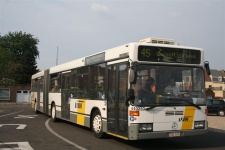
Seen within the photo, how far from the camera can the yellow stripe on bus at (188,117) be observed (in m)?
9.45

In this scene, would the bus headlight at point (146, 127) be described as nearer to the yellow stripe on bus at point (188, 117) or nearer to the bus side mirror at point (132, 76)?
the yellow stripe on bus at point (188, 117)

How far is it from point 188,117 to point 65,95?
24.3 feet

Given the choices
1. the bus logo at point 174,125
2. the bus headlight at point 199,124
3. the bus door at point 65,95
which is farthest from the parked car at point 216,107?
the bus logo at point 174,125

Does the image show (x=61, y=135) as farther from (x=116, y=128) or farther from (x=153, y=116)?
(x=153, y=116)

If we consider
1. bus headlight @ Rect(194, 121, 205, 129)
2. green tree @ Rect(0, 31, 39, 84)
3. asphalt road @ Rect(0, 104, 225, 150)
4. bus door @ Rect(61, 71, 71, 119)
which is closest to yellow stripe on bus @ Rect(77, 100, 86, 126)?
asphalt road @ Rect(0, 104, 225, 150)

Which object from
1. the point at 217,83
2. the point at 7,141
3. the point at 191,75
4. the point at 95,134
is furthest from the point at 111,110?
the point at 217,83

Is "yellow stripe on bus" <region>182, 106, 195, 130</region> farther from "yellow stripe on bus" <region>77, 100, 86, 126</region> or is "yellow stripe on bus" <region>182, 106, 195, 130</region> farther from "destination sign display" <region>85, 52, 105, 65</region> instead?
"yellow stripe on bus" <region>77, 100, 86, 126</region>

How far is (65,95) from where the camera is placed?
15484 mm

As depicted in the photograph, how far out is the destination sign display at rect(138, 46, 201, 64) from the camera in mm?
9344

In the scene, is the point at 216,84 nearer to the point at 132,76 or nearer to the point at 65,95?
the point at 65,95

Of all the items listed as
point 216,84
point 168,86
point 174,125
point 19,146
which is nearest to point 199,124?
point 174,125

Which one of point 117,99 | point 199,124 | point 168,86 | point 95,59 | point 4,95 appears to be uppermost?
point 95,59

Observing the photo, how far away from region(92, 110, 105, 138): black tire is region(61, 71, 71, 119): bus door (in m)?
3.46

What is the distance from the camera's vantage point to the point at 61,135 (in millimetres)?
12203
